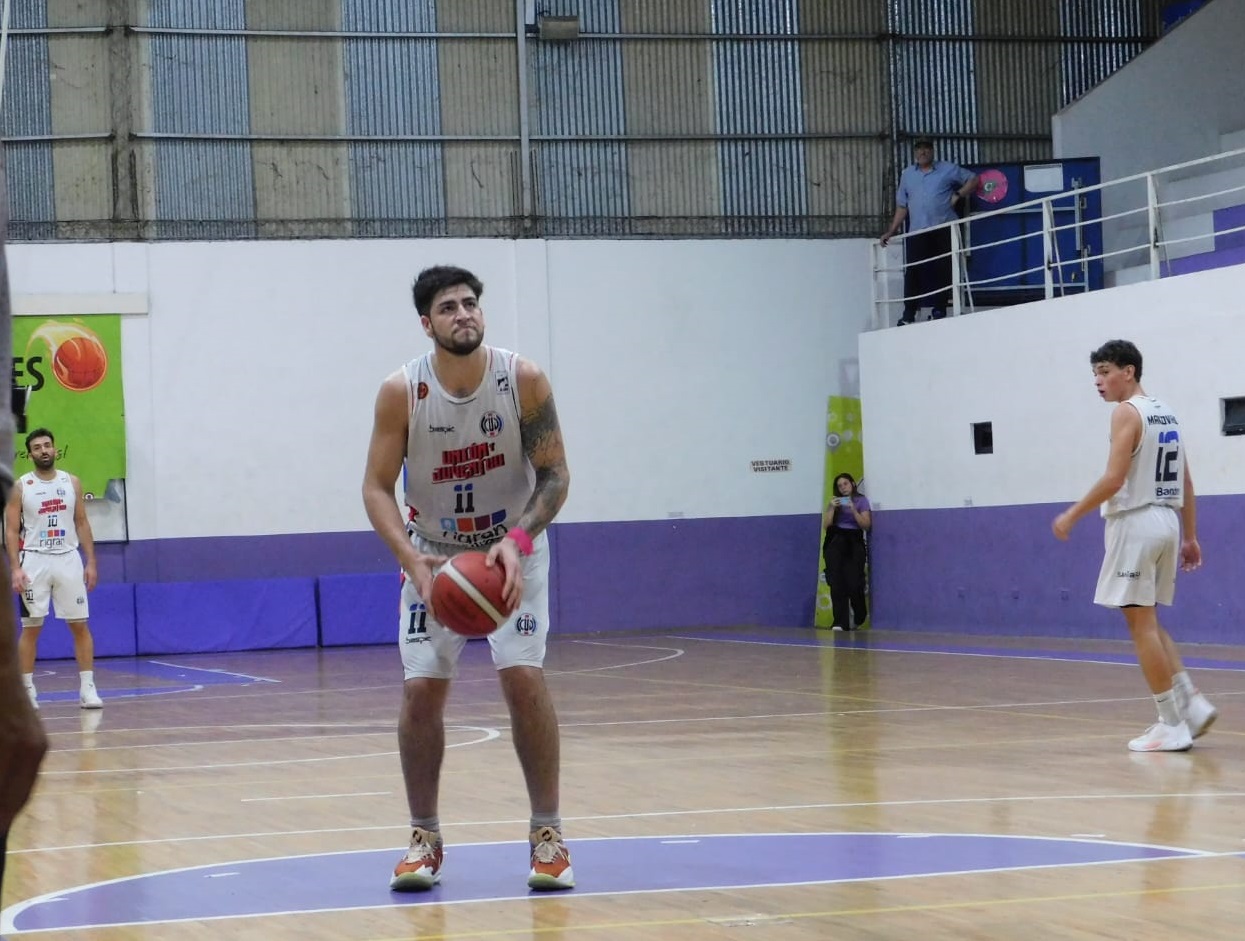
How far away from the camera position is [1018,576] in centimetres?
1973

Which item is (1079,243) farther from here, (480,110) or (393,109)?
(393,109)

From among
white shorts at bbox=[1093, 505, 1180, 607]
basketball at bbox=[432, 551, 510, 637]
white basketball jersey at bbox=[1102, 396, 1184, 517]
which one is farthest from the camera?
white basketball jersey at bbox=[1102, 396, 1184, 517]

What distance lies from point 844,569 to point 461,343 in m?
16.4

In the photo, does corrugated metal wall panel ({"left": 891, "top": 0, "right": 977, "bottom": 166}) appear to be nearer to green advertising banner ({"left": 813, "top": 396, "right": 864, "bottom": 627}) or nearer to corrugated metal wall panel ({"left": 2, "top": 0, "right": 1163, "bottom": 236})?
corrugated metal wall panel ({"left": 2, "top": 0, "right": 1163, "bottom": 236})

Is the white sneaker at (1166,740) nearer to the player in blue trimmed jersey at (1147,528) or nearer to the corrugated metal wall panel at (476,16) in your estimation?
the player in blue trimmed jersey at (1147,528)

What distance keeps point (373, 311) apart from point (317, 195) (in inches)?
61.3

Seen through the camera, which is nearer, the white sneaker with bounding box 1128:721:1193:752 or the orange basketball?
the white sneaker with bounding box 1128:721:1193:752

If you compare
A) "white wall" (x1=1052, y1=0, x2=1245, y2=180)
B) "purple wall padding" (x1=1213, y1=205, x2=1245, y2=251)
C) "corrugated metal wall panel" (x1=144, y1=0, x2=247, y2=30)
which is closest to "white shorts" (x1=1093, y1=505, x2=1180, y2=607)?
"purple wall padding" (x1=1213, y1=205, x2=1245, y2=251)

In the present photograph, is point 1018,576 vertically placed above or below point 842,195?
below

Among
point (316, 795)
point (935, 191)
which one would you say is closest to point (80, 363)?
point (935, 191)

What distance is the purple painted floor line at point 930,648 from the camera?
14986mm

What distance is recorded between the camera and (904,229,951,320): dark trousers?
852 inches

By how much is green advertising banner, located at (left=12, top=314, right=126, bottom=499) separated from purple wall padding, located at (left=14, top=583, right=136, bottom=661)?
51.2 inches

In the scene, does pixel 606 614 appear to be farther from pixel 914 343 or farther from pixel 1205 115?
pixel 1205 115
